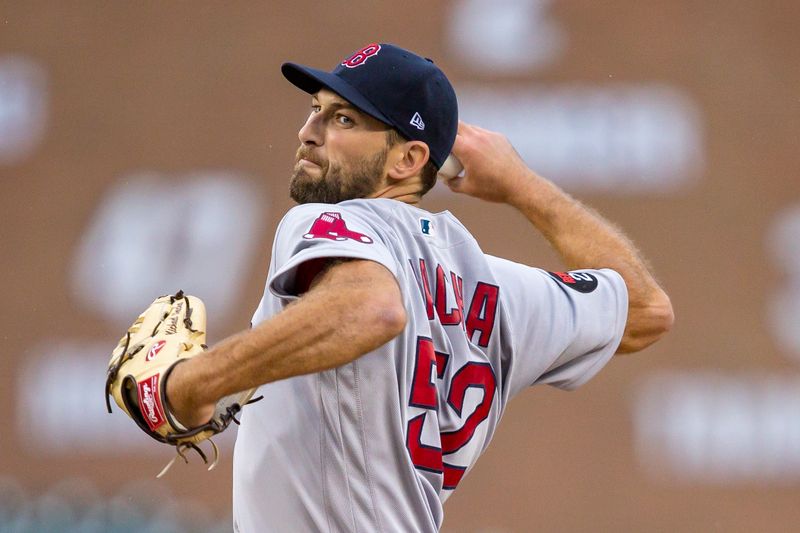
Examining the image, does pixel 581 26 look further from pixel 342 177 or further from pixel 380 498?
pixel 380 498

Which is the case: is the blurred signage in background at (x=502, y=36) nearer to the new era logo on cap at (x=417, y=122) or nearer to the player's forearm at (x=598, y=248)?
the player's forearm at (x=598, y=248)

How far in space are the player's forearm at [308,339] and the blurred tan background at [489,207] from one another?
3.12 m

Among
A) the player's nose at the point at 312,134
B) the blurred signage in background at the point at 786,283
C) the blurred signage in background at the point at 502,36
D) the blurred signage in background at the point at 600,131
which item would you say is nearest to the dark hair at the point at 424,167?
the player's nose at the point at 312,134

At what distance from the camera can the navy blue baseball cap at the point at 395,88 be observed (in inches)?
77.8

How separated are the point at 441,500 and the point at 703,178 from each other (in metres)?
3.23

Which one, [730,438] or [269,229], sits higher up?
[269,229]

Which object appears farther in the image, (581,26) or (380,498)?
(581,26)

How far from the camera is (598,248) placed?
A: 2.31 meters

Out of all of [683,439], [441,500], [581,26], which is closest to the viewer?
[441,500]

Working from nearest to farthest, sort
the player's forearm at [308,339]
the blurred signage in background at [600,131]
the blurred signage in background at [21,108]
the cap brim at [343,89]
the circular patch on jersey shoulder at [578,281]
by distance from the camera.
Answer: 1. the player's forearm at [308,339]
2. the cap brim at [343,89]
3. the circular patch on jersey shoulder at [578,281]
4. the blurred signage in background at [600,131]
5. the blurred signage in background at [21,108]

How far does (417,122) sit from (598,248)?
0.52 meters

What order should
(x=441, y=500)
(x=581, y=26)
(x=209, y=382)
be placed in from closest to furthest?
1. (x=209, y=382)
2. (x=441, y=500)
3. (x=581, y=26)

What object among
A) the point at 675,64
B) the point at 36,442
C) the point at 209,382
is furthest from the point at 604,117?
the point at 209,382

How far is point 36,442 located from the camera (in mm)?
4617
